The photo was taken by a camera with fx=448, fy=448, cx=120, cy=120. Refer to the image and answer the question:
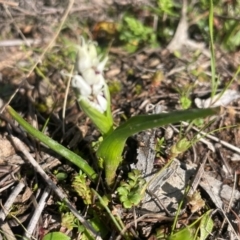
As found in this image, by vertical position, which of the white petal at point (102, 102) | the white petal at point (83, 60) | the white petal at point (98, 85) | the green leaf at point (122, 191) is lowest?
the green leaf at point (122, 191)

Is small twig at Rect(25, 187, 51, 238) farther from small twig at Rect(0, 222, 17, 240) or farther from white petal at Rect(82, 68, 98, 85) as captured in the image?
white petal at Rect(82, 68, 98, 85)

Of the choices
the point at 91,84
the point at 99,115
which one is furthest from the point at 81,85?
the point at 99,115

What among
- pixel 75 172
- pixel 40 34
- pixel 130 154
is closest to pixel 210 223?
pixel 130 154

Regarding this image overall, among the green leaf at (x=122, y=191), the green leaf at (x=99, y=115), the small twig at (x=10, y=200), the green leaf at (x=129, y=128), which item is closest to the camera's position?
the green leaf at (x=129, y=128)

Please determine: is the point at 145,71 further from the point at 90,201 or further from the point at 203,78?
the point at 90,201

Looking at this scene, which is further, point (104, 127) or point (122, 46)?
point (122, 46)

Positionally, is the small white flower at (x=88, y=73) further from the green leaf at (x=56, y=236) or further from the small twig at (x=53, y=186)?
the green leaf at (x=56, y=236)

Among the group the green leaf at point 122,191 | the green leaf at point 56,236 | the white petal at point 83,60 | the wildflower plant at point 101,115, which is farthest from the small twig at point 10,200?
the white petal at point 83,60
